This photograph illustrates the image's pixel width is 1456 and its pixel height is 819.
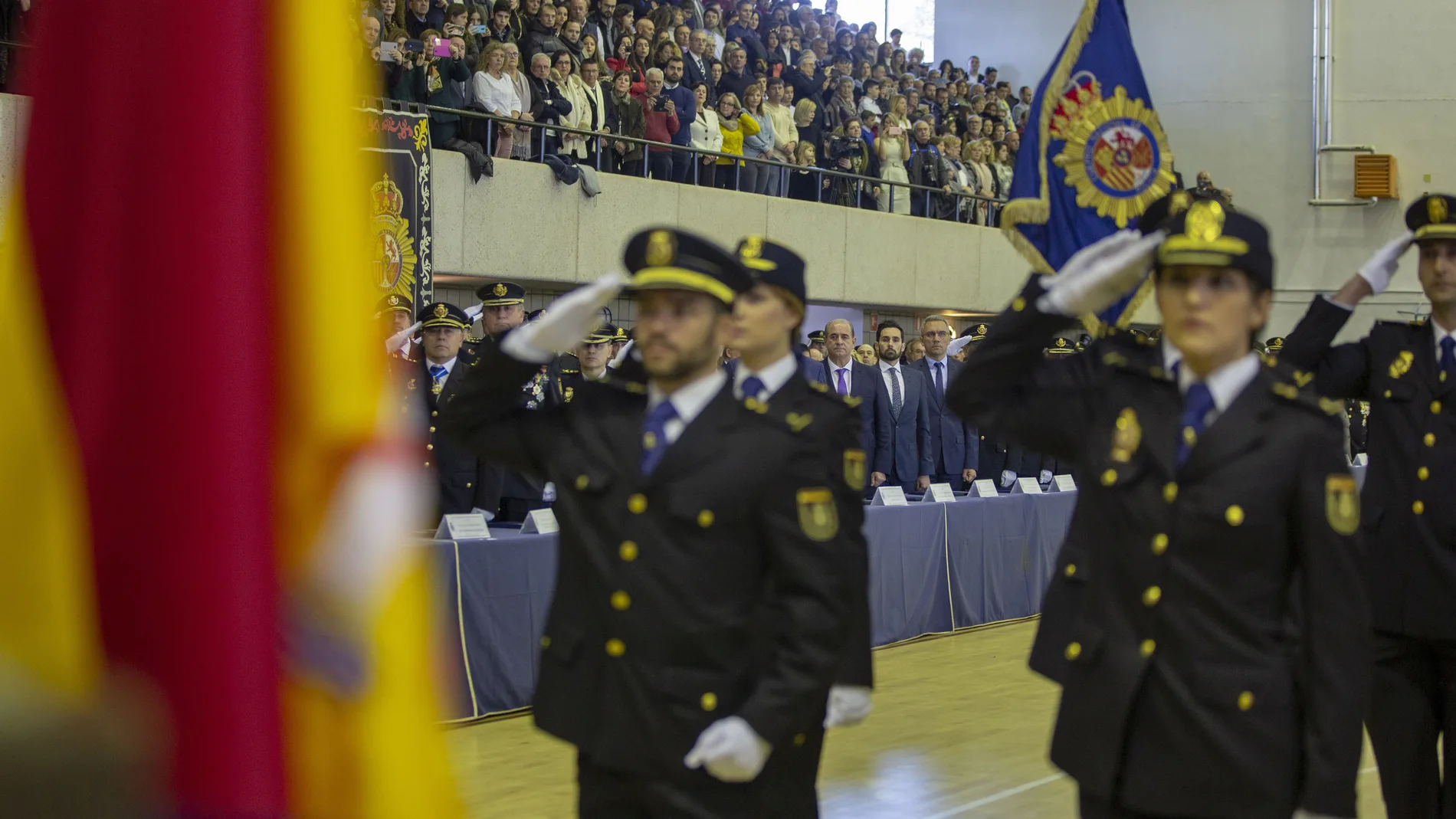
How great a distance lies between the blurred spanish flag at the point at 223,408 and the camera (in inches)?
27.8

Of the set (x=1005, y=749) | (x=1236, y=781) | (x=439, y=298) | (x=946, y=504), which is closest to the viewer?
(x=1236, y=781)

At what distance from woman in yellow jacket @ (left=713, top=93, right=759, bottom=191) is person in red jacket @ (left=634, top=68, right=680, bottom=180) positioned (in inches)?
28.4

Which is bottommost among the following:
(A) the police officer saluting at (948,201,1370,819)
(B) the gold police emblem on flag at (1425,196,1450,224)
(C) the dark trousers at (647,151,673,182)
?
(A) the police officer saluting at (948,201,1370,819)

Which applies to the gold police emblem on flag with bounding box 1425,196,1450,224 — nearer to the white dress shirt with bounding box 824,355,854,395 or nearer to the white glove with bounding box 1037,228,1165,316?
the white glove with bounding box 1037,228,1165,316

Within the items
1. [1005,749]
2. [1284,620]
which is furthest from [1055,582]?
[1005,749]

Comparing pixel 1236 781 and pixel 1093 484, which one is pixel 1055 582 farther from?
pixel 1236 781

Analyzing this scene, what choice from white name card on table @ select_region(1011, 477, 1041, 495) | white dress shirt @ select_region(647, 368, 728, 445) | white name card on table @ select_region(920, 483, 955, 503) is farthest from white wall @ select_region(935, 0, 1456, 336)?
white dress shirt @ select_region(647, 368, 728, 445)

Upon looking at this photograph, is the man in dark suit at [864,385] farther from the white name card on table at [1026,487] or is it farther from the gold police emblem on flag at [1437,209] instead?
the gold police emblem on flag at [1437,209]

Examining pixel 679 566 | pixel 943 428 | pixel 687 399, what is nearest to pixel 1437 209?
pixel 687 399

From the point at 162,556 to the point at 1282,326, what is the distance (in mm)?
21079

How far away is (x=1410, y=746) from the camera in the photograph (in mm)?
3588

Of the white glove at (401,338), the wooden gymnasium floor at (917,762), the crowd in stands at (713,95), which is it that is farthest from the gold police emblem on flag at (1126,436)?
the crowd in stands at (713,95)

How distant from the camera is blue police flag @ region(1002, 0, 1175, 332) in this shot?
3.44m

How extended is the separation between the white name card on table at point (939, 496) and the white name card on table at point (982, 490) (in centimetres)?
32
